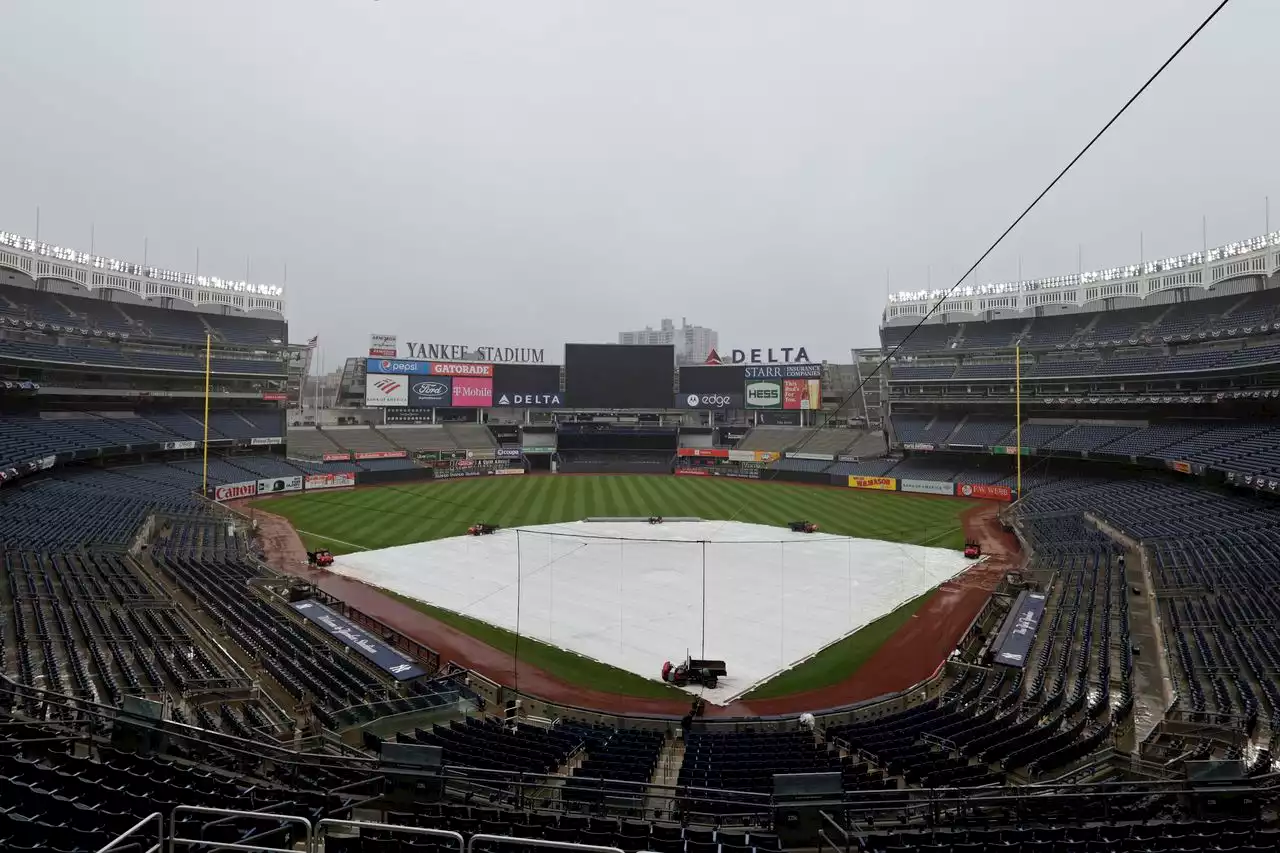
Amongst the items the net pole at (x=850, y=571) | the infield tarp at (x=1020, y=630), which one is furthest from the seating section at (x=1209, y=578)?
the net pole at (x=850, y=571)

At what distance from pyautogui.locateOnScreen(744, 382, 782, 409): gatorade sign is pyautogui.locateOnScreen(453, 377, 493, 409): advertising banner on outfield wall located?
29591 millimetres

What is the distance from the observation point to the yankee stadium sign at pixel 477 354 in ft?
238

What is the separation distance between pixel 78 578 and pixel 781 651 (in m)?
23.3

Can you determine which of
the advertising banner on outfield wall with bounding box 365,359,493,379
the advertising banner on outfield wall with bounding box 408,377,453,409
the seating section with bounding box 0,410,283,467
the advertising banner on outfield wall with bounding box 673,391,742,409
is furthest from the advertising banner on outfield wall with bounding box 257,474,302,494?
the advertising banner on outfield wall with bounding box 673,391,742,409

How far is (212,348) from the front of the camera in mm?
62469

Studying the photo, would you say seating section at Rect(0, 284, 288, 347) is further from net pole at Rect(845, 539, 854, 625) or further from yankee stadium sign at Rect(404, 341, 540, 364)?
net pole at Rect(845, 539, 854, 625)

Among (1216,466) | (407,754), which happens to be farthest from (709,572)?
(1216,466)

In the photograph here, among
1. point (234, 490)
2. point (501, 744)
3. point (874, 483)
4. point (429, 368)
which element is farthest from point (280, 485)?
point (874, 483)

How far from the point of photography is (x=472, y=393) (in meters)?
73.2

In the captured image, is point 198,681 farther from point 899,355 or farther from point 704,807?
point 899,355

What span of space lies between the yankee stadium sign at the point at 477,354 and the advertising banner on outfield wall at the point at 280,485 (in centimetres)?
2191

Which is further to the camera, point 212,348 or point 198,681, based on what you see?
point 212,348

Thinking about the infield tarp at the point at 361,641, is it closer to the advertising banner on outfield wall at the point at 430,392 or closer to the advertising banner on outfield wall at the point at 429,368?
the advertising banner on outfield wall at the point at 430,392

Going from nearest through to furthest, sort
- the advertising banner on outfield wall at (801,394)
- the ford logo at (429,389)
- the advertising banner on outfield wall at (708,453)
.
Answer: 1. the ford logo at (429,389)
2. the advertising banner on outfield wall at (708,453)
3. the advertising banner on outfield wall at (801,394)
